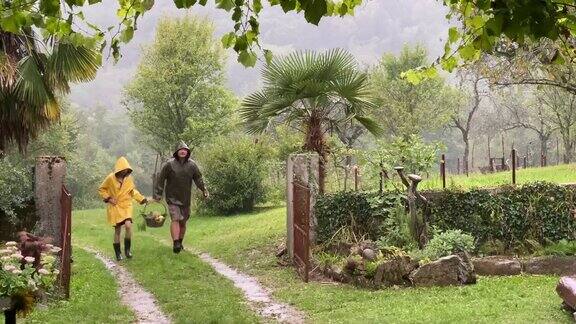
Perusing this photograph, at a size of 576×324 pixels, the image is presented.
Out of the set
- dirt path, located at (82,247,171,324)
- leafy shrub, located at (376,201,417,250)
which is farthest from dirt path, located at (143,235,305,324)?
leafy shrub, located at (376,201,417,250)

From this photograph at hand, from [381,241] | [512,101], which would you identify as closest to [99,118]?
[512,101]

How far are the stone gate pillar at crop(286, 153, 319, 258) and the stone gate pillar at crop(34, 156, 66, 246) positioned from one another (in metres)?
4.37

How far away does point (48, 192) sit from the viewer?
9.63 m

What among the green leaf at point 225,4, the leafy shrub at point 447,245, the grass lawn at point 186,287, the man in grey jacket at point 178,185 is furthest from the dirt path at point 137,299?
the green leaf at point 225,4

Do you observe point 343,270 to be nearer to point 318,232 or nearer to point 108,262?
point 318,232

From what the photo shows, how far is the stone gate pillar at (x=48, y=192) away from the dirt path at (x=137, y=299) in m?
1.29

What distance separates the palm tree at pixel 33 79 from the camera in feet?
36.2

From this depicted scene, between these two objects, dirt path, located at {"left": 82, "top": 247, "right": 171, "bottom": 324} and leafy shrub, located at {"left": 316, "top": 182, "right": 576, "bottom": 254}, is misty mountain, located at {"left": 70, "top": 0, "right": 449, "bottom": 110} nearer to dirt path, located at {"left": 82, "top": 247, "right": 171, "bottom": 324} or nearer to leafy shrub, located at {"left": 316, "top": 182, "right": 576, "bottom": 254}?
leafy shrub, located at {"left": 316, "top": 182, "right": 576, "bottom": 254}

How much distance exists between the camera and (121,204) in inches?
486

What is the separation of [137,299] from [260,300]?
1771mm

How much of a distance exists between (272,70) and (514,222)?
550 cm

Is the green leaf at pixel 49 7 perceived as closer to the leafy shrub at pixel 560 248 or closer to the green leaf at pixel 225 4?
the green leaf at pixel 225 4

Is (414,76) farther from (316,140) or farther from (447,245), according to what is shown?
(316,140)

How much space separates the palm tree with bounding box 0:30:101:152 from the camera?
11039 millimetres
